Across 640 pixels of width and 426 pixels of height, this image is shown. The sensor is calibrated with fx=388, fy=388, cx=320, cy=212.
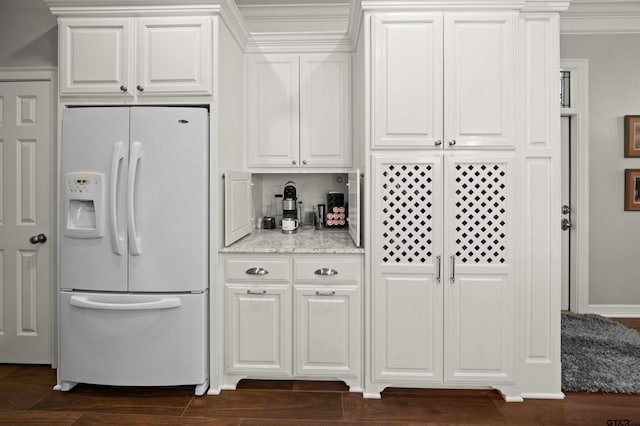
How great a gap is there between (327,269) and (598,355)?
7.35 feet

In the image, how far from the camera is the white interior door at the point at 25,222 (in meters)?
2.74

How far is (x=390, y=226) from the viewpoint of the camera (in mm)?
2338

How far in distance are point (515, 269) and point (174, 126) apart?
2194 mm

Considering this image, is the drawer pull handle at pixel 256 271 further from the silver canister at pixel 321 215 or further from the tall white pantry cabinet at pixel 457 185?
the silver canister at pixel 321 215

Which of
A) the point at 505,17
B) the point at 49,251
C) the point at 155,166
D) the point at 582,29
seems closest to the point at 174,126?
the point at 155,166

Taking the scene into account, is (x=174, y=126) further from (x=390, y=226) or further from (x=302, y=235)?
(x=390, y=226)

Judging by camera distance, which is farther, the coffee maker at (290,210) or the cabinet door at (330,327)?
the coffee maker at (290,210)

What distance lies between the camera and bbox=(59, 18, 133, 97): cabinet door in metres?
2.35

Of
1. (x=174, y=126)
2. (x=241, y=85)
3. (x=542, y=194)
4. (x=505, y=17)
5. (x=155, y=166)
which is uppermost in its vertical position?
(x=505, y=17)

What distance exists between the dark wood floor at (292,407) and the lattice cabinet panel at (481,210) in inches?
34.2

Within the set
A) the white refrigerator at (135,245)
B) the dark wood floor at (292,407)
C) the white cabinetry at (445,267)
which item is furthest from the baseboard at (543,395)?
the white refrigerator at (135,245)

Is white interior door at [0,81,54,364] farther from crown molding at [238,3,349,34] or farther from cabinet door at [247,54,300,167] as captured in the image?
crown molding at [238,3,349,34]

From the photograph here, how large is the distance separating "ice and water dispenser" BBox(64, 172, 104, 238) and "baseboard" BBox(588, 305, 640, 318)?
436cm

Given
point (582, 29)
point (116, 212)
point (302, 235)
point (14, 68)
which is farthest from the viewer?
point (582, 29)
